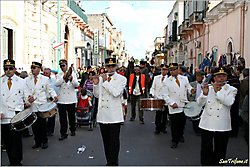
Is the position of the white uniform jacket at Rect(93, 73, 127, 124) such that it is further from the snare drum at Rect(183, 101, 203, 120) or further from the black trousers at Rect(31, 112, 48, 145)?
the snare drum at Rect(183, 101, 203, 120)

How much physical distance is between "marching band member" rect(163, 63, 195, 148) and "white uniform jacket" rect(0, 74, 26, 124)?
10.3ft

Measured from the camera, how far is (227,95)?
19.1 feet

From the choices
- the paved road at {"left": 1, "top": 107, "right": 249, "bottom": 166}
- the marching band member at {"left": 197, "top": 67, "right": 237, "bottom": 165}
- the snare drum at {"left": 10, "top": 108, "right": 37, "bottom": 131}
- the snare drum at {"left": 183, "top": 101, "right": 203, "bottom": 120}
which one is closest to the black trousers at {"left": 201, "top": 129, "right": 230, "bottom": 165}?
the marching band member at {"left": 197, "top": 67, "right": 237, "bottom": 165}

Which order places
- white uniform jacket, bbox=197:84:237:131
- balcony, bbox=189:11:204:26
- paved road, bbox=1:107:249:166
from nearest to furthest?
white uniform jacket, bbox=197:84:237:131 < paved road, bbox=1:107:249:166 < balcony, bbox=189:11:204:26

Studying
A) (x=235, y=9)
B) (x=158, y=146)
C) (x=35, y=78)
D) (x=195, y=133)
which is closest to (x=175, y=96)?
(x=158, y=146)

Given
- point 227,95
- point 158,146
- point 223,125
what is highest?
point 227,95

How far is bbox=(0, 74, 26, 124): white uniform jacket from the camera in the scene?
21.5 ft

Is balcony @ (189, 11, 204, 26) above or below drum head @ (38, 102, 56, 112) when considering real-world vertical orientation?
above

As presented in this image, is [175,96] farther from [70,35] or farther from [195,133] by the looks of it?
[70,35]

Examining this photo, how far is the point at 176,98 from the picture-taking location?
323 inches

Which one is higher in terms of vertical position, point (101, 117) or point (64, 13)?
point (64, 13)

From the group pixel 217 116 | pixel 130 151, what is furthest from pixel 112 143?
pixel 217 116

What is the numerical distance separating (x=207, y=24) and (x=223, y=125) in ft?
61.1

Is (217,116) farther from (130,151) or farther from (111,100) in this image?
(130,151)
